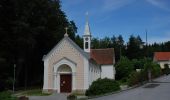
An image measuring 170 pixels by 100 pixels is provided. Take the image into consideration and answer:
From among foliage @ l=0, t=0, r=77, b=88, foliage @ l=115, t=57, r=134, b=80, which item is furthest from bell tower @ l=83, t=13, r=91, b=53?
foliage @ l=115, t=57, r=134, b=80

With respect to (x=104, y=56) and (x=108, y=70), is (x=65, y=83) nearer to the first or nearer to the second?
(x=108, y=70)

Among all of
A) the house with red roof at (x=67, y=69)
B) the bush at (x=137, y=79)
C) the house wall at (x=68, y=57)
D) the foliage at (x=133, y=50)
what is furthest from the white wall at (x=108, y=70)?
the foliage at (x=133, y=50)

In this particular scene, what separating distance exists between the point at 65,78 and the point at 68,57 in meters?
2.72

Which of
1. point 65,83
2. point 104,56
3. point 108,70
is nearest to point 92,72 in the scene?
point 65,83

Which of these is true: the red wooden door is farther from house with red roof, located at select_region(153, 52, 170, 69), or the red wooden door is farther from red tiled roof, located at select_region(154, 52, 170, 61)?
red tiled roof, located at select_region(154, 52, 170, 61)

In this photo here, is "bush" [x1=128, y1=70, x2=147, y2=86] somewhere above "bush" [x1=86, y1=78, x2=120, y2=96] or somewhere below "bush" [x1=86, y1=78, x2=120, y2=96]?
above

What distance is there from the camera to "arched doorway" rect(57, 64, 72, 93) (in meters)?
49.6

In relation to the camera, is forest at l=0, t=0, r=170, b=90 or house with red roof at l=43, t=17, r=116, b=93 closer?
house with red roof at l=43, t=17, r=116, b=93

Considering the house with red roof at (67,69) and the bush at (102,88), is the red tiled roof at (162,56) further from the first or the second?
the bush at (102,88)

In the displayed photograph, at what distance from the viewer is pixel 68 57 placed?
49.5 metres

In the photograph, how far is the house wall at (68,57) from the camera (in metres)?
49.0

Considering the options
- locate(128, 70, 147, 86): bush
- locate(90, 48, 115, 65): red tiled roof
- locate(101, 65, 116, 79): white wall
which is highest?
locate(90, 48, 115, 65): red tiled roof

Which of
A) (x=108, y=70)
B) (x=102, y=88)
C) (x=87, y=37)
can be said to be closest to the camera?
(x=102, y=88)

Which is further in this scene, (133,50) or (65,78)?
(133,50)
